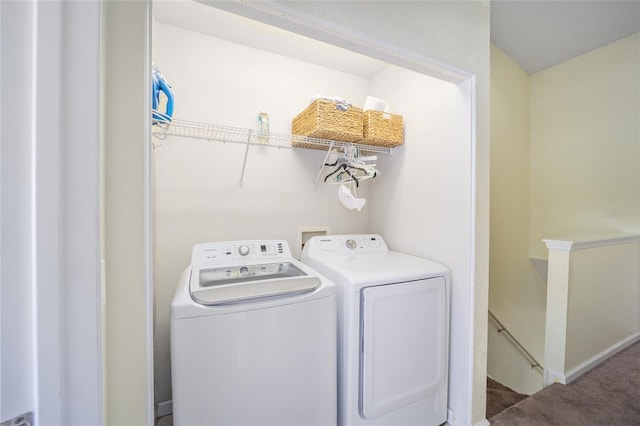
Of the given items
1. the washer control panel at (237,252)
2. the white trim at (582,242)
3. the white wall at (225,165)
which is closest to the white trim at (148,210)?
the washer control panel at (237,252)

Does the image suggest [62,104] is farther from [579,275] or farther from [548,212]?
[548,212]

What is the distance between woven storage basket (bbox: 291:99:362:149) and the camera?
5.44 ft

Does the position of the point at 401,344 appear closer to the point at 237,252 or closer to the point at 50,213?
the point at 237,252

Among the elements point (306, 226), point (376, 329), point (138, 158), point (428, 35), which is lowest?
point (376, 329)

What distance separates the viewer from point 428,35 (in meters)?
1.31

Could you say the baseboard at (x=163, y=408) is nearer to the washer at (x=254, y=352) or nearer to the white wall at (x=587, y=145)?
the washer at (x=254, y=352)

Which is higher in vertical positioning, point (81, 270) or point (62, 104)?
point (62, 104)

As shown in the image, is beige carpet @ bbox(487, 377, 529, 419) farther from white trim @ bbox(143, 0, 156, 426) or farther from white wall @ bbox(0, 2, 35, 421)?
white wall @ bbox(0, 2, 35, 421)

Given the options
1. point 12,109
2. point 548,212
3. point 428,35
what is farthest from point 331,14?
point 548,212

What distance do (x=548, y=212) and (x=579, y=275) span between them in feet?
4.37

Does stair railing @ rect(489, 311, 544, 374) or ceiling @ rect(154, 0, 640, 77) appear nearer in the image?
ceiling @ rect(154, 0, 640, 77)

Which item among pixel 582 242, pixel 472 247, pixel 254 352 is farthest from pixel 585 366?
pixel 254 352

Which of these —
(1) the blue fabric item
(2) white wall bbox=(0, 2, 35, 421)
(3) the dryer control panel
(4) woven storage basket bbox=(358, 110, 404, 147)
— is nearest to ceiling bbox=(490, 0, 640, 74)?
(4) woven storage basket bbox=(358, 110, 404, 147)

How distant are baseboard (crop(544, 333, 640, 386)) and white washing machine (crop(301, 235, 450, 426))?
121 cm
